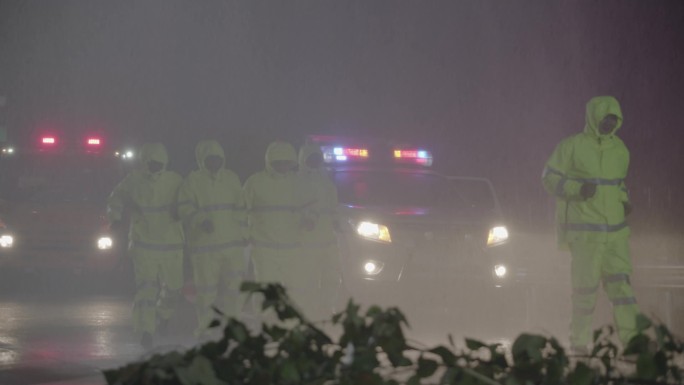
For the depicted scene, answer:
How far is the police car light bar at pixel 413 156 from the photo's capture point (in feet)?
42.3

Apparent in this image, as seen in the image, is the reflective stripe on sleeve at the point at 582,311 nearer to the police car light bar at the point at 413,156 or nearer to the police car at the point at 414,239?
the police car at the point at 414,239

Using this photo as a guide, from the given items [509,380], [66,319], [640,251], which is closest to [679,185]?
[640,251]

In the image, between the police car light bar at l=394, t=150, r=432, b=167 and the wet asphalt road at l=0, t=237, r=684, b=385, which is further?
the police car light bar at l=394, t=150, r=432, b=167

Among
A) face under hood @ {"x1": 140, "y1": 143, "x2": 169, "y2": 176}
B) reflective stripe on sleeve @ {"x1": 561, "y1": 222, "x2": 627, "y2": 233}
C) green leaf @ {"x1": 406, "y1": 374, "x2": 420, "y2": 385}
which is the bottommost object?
green leaf @ {"x1": 406, "y1": 374, "x2": 420, "y2": 385}

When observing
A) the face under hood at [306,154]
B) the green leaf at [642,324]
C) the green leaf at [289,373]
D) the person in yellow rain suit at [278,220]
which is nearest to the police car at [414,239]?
the face under hood at [306,154]

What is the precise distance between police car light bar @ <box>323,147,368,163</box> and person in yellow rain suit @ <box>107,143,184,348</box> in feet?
7.79

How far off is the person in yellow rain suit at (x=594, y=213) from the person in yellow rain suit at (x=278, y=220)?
111 inches

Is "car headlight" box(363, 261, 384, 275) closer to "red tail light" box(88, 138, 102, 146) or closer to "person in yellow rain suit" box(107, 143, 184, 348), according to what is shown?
"person in yellow rain suit" box(107, 143, 184, 348)

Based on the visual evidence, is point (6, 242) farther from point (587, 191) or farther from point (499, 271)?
point (587, 191)

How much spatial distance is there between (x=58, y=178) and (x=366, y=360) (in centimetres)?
1477

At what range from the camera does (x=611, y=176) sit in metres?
7.99

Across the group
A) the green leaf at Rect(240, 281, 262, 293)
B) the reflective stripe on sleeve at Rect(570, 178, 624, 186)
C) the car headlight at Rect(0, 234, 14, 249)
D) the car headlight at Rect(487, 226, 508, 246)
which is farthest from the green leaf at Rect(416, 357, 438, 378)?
the car headlight at Rect(0, 234, 14, 249)

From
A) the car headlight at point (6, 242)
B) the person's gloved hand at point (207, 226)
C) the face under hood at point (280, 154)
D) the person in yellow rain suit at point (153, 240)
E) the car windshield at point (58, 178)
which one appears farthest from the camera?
the car windshield at point (58, 178)

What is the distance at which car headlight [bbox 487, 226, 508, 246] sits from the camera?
11164mm
